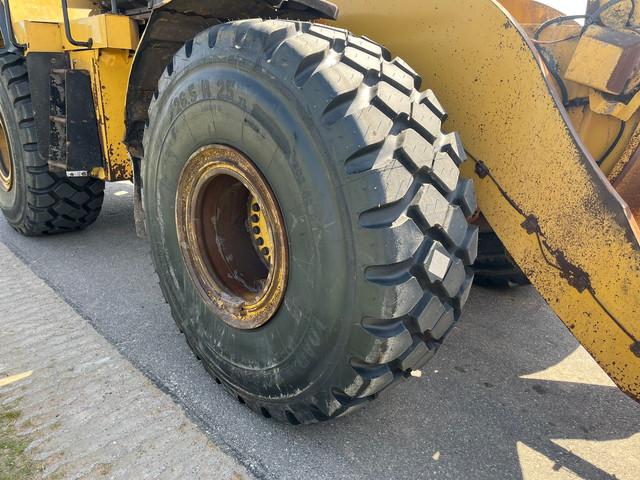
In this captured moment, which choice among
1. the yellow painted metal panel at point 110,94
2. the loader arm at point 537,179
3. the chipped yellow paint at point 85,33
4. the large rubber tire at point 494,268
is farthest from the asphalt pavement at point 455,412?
the chipped yellow paint at point 85,33

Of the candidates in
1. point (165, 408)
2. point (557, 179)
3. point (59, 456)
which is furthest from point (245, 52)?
point (59, 456)

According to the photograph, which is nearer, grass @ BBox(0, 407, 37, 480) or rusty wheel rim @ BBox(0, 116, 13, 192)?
grass @ BBox(0, 407, 37, 480)

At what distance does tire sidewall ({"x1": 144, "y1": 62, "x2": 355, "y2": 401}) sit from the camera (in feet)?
5.36

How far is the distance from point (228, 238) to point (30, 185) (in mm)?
2449

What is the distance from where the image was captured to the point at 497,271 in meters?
3.37

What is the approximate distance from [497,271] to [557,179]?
173 centimetres

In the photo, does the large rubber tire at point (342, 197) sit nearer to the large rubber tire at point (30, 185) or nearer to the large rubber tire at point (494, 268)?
the large rubber tire at point (494, 268)

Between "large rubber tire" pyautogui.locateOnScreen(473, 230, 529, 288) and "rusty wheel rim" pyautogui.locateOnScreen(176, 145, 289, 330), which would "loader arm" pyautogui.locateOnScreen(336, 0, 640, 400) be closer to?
"rusty wheel rim" pyautogui.locateOnScreen(176, 145, 289, 330)

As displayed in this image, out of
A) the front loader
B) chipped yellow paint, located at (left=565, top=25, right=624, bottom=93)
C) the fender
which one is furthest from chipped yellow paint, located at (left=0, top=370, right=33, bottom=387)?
chipped yellow paint, located at (left=565, top=25, right=624, bottom=93)

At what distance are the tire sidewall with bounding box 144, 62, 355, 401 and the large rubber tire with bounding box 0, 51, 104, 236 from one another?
6.76ft

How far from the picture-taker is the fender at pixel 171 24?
83.0 inches

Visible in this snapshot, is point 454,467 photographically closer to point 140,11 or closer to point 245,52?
point 245,52

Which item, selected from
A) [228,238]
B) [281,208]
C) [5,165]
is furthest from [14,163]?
[281,208]

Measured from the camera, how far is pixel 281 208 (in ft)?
5.88
